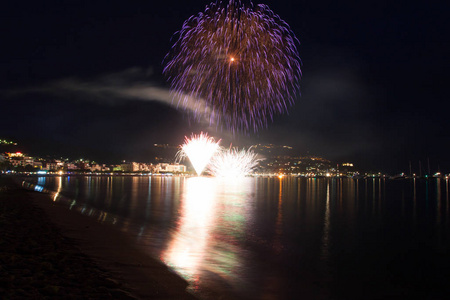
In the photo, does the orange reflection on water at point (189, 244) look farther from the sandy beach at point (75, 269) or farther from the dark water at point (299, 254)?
the sandy beach at point (75, 269)

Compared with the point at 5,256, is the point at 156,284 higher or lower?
lower

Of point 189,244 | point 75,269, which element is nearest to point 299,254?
point 189,244

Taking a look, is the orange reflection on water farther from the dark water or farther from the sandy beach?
the sandy beach

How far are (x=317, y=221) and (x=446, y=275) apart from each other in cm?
1139

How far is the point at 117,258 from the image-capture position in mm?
9625

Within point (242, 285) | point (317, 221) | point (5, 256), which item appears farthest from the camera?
point (317, 221)

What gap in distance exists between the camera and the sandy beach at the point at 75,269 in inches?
230

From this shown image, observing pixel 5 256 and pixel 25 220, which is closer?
pixel 5 256

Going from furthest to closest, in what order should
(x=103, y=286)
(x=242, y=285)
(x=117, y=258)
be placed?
(x=117, y=258) < (x=242, y=285) < (x=103, y=286)

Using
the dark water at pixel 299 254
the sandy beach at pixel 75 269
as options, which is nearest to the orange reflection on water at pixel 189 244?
the dark water at pixel 299 254

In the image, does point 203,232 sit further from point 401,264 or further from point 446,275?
point 446,275

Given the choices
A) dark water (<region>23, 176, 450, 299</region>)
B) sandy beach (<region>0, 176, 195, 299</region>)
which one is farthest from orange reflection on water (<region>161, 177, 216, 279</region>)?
sandy beach (<region>0, 176, 195, 299</region>)

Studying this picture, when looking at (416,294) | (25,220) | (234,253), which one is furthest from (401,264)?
(25,220)

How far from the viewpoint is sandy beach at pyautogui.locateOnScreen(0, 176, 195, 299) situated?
585cm
